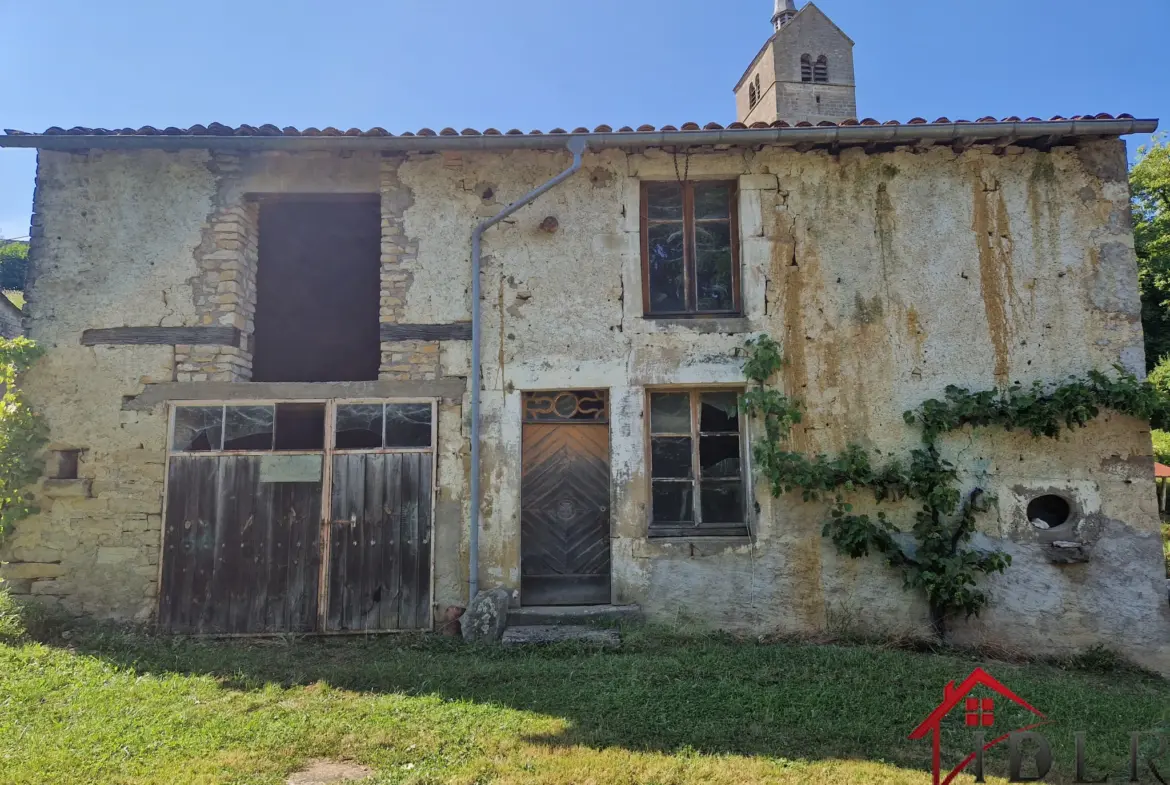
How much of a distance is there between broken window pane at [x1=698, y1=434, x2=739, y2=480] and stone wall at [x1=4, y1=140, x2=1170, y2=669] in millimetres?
488

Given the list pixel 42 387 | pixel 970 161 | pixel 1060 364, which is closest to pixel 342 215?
pixel 42 387

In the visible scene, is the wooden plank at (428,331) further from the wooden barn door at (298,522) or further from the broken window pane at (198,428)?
the broken window pane at (198,428)

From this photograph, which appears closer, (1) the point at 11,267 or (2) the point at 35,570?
(2) the point at 35,570

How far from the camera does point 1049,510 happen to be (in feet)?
21.2

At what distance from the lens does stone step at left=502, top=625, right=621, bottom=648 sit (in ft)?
19.1

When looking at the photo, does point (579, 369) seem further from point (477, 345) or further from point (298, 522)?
point (298, 522)

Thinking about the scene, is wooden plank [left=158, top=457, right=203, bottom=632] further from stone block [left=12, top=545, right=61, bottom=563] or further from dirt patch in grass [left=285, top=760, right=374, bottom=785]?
dirt patch in grass [left=285, top=760, right=374, bottom=785]

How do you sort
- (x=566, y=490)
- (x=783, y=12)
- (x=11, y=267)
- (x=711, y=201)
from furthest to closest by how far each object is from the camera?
1. (x=11, y=267)
2. (x=783, y=12)
3. (x=711, y=201)
4. (x=566, y=490)

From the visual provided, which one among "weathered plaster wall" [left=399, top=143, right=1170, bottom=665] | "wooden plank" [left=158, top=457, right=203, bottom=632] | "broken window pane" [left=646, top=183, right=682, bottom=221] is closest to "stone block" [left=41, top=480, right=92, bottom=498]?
"wooden plank" [left=158, top=457, right=203, bottom=632]

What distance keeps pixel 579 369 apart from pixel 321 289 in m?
3.83

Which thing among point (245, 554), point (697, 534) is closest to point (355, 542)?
point (245, 554)

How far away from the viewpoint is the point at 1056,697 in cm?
491

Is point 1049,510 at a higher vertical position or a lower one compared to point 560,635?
higher

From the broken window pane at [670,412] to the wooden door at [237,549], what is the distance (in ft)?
10.6
